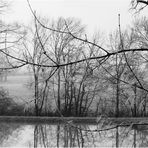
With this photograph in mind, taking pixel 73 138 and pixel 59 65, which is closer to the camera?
pixel 59 65

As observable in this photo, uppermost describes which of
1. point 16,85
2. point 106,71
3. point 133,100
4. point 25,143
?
point 16,85

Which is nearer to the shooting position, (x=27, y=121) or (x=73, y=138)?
(x=73, y=138)

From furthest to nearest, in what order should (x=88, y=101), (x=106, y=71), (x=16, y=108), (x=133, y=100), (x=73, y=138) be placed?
(x=88, y=101)
(x=16, y=108)
(x=73, y=138)
(x=106, y=71)
(x=133, y=100)

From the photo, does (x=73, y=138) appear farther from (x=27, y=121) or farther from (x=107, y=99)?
(x=107, y=99)

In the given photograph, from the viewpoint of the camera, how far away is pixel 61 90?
1026 inches

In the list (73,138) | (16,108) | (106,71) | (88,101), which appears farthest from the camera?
(88,101)

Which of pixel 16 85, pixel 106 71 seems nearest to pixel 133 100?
pixel 106 71

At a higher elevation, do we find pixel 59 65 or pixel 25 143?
pixel 59 65

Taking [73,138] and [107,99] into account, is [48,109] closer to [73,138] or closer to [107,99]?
[107,99]

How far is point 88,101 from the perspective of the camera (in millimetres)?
26609

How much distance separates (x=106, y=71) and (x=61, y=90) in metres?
24.0

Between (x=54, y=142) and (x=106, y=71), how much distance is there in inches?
412

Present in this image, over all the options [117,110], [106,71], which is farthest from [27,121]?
[106,71]

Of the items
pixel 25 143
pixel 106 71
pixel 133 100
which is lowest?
pixel 25 143
